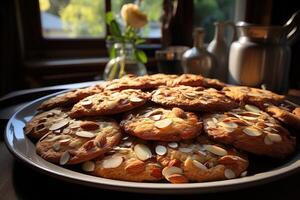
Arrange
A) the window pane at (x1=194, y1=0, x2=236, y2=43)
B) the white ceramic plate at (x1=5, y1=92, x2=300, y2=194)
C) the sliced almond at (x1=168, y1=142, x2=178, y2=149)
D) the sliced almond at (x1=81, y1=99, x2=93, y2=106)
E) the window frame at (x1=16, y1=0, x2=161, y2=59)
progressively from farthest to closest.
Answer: the window pane at (x1=194, y1=0, x2=236, y2=43), the window frame at (x1=16, y1=0, x2=161, y2=59), the sliced almond at (x1=81, y1=99, x2=93, y2=106), the sliced almond at (x1=168, y1=142, x2=178, y2=149), the white ceramic plate at (x1=5, y1=92, x2=300, y2=194)

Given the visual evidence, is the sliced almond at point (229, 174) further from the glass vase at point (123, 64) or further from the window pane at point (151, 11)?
the window pane at point (151, 11)

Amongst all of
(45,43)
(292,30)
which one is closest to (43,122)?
(292,30)

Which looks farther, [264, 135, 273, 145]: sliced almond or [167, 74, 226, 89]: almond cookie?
[167, 74, 226, 89]: almond cookie

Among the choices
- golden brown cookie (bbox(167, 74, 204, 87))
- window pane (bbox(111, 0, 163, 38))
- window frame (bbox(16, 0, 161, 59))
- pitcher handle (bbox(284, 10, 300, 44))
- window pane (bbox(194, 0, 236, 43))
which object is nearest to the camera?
golden brown cookie (bbox(167, 74, 204, 87))

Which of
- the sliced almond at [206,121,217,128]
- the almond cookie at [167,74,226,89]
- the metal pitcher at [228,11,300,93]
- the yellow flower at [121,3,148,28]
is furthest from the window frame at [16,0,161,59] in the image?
the sliced almond at [206,121,217,128]

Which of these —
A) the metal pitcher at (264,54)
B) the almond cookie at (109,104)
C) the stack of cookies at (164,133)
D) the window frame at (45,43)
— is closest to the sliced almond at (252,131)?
the stack of cookies at (164,133)

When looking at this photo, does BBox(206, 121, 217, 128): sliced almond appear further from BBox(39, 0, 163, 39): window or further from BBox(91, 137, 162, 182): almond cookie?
BBox(39, 0, 163, 39): window

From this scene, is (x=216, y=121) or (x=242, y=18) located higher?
(x=242, y=18)

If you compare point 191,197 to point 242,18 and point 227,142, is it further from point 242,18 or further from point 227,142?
point 242,18

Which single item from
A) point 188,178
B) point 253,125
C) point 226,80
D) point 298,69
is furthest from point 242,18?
point 188,178
